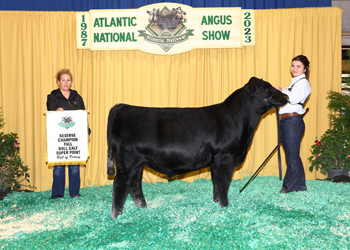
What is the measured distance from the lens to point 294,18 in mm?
5254

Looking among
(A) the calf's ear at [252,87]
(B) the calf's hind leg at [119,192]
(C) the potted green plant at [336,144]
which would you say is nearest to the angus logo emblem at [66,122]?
(B) the calf's hind leg at [119,192]

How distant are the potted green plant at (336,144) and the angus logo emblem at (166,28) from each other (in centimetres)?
265

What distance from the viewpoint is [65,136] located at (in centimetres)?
403

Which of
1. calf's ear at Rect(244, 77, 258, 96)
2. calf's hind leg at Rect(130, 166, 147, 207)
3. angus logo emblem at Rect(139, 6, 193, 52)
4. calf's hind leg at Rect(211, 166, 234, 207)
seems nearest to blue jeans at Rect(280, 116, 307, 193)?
calf's ear at Rect(244, 77, 258, 96)

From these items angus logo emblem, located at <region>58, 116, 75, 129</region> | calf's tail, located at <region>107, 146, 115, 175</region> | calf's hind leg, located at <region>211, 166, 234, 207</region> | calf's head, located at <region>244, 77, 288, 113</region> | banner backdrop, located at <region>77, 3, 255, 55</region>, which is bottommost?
calf's hind leg, located at <region>211, 166, 234, 207</region>

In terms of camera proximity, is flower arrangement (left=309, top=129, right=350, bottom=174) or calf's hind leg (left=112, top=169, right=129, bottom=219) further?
flower arrangement (left=309, top=129, right=350, bottom=174)

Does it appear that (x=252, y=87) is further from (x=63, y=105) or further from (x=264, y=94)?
(x=63, y=105)

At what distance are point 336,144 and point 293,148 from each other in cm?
153

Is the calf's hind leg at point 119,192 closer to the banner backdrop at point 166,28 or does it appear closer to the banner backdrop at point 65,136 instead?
the banner backdrop at point 65,136

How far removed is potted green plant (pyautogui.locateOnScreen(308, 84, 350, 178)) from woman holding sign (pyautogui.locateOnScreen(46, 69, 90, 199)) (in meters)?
3.75

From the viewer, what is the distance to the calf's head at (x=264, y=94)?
3.38 m

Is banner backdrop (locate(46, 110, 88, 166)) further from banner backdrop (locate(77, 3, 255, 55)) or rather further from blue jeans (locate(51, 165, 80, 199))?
banner backdrop (locate(77, 3, 255, 55))

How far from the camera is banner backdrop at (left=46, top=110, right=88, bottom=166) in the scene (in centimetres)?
Answer: 402

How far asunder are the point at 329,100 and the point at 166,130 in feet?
11.5
